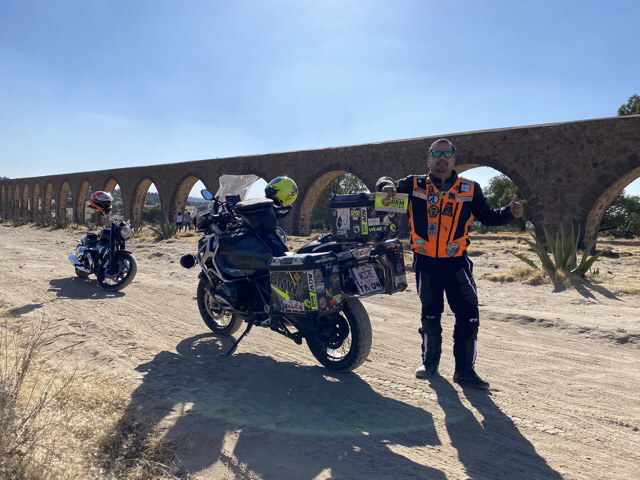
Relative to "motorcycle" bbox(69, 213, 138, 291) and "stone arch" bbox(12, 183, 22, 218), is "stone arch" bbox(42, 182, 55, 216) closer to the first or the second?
"stone arch" bbox(12, 183, 22, 218)

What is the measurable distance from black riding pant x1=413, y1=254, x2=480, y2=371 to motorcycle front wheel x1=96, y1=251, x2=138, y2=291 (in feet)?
16.4

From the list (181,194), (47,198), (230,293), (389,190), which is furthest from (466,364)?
(47,198)

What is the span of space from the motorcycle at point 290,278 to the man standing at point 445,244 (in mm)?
221

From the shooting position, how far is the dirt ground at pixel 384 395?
2.30m

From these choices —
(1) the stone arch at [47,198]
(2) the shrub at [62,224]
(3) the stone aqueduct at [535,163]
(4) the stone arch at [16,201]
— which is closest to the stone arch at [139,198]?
(2) the shrub at [62,224]

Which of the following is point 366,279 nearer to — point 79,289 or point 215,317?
point 215,317

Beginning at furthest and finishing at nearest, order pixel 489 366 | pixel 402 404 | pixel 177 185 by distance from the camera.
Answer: pixel 177 185 < pixel 489 366 < pixel 402 404

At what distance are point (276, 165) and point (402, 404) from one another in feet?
63.8

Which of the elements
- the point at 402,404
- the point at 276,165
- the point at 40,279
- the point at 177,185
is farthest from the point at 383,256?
the point at 177,185

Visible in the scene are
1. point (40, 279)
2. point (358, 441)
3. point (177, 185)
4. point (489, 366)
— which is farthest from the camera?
point (177, 185)

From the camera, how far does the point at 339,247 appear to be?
3.34 meters

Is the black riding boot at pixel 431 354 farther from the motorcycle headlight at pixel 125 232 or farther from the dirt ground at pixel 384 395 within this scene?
the motorcycle headlight at pixel 125 232

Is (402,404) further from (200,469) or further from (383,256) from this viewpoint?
(200,469)

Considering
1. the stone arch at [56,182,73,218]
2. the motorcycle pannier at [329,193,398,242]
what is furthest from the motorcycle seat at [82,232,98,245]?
the stone arch at [56,182,73,218]
